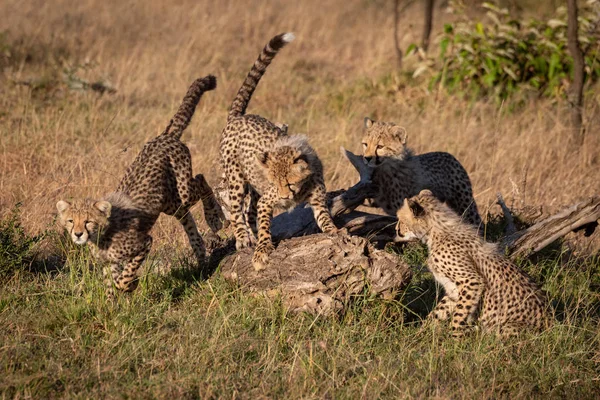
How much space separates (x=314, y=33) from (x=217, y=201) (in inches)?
277

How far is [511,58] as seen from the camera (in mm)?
9109

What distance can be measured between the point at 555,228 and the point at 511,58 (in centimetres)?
423

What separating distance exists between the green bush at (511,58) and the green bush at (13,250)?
537 cm

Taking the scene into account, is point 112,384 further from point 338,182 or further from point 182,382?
point 338,182

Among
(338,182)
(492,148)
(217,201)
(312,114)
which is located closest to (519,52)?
(492,148)

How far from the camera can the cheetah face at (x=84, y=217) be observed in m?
4.54

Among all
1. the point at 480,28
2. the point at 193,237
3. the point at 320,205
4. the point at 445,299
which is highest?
the point at 480,28

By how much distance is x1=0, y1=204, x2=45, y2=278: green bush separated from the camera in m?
4.87

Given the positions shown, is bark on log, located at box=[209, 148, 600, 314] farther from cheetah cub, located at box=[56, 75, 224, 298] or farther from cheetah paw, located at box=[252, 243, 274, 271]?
cheetah cub, located at box=[56, 75, 224, 298]

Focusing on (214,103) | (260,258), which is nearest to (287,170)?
(260,258)

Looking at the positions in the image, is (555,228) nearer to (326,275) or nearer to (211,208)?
(326,275)

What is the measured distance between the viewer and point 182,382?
3705mm

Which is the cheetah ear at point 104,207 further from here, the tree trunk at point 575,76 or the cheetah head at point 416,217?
the tree trunk at point 575,76

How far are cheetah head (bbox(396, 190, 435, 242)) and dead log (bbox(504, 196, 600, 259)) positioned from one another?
75 centimetres
